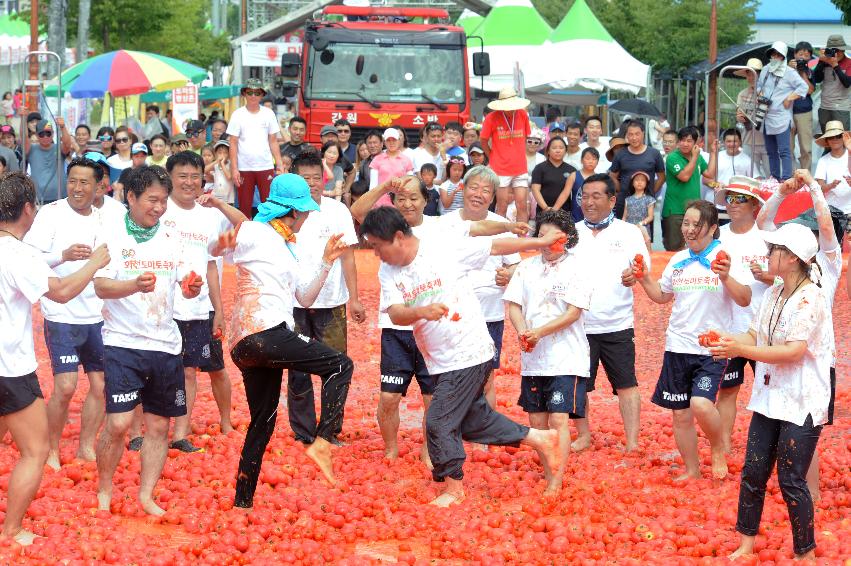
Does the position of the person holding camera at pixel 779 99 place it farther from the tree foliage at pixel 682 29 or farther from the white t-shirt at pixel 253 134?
the tree foliage at pixel 682 29

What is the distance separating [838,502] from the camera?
773 cm

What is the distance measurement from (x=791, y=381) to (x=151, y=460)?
12.9ft

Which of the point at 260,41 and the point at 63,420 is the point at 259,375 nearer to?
the point at 63,420

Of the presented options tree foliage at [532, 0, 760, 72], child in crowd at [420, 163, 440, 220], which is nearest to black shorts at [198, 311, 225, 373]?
child in crowd at [420, 163, 440, 220]

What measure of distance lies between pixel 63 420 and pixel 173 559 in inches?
104

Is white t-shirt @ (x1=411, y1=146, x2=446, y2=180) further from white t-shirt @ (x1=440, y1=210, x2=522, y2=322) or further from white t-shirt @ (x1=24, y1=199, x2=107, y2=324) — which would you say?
white t-shirt @ (x1=24, y1=199, x2=107, y2=324)

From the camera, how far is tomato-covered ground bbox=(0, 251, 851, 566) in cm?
678

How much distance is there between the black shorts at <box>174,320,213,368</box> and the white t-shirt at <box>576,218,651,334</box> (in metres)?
2.95

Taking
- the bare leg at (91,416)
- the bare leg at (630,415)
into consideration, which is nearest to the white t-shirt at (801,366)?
the bare leg at (630,415)

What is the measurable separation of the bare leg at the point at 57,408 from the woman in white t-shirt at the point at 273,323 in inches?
73.5

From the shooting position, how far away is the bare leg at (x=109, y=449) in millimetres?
7285

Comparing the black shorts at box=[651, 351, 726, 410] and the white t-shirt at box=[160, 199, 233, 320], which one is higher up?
the white t-shirt at box=[160, 199, 233, 320]

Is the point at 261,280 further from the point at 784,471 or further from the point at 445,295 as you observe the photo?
the point at 784,471

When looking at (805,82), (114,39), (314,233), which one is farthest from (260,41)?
(314,233)
